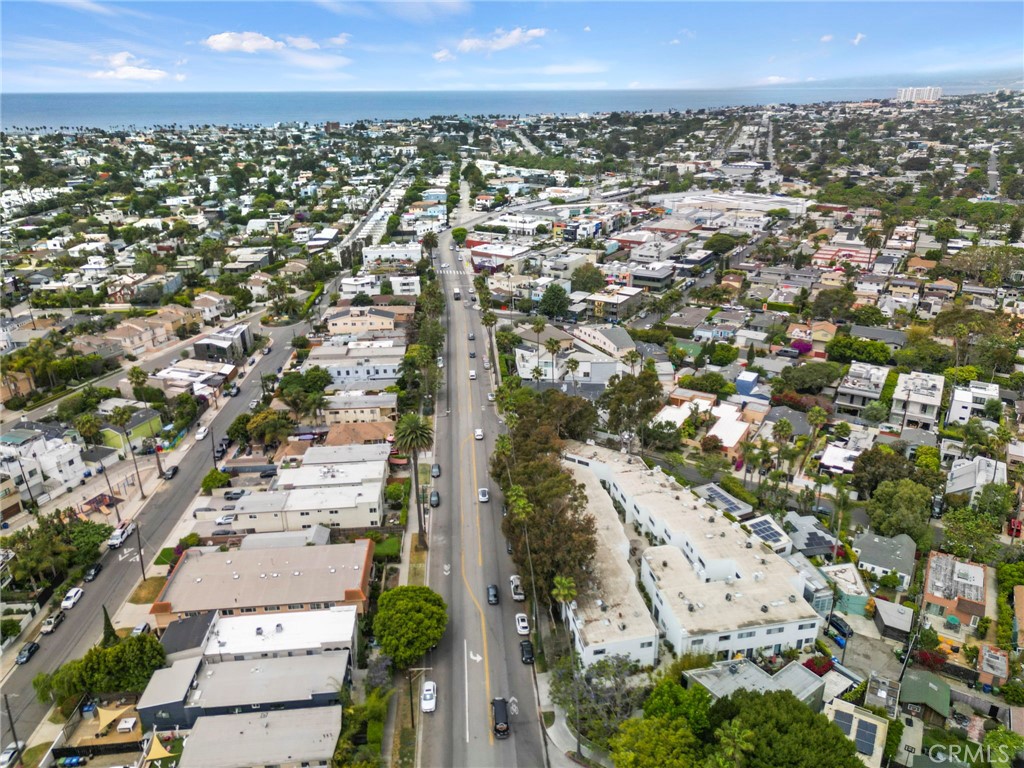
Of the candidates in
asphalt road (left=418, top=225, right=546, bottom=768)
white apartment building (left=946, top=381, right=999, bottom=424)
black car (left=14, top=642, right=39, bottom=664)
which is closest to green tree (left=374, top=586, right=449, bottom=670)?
asphalt road (left=418, top=225, right=546, bottom=768)

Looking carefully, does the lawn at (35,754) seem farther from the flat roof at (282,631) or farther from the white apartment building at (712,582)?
the white apartment building at (712,582)

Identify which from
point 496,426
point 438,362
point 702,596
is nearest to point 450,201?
point 438,362

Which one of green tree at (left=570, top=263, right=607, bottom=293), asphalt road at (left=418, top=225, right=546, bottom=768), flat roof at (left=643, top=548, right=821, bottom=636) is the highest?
green tree at (left=570, top=263, right=607, bottom=293)

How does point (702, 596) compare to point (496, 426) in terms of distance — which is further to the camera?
point (496, 426)

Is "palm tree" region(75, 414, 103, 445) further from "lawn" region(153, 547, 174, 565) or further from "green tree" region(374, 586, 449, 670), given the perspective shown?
"green tree" region(374, 586, 449, 670)

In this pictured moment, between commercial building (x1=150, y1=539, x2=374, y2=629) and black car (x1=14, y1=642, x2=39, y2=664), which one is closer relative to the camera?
black car (x1=14, y1=642, x2=39, y2=664)

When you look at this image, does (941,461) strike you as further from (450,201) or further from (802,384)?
(450,201)
